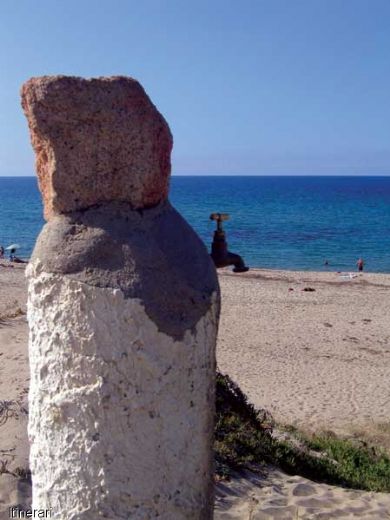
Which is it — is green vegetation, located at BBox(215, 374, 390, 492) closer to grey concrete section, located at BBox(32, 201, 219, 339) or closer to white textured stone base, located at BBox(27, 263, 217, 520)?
white textured stone base, located at BBox(27, 263, 217, 520)

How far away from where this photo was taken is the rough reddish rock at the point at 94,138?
2.65m

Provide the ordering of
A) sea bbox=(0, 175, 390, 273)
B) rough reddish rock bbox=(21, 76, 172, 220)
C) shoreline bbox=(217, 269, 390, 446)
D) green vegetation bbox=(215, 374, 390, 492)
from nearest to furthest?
rough reddish rock bbox=(21, 76, 172, 220) < green vegetation bbox=(215, 374, 390, 492) < shoreline bbox=(217, 269, 390, 446) < sea bbox=(0, 175, 390, 273)

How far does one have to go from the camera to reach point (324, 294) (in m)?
22.4

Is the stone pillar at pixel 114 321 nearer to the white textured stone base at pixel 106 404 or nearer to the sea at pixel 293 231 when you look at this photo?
the white textured stone base at pixel 106 404

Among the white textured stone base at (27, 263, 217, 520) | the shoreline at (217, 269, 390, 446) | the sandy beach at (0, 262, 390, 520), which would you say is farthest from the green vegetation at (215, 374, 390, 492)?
the white textured stone base at (27, 263, 217, 520)

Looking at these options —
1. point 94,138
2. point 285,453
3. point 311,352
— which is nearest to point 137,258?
point 94,138

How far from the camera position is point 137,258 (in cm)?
260

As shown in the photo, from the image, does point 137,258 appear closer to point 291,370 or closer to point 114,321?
point 114,321

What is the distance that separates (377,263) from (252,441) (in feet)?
110

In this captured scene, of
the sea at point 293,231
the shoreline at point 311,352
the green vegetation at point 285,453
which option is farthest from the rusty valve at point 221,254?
the sea at point 293,231

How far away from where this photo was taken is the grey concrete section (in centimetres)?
257

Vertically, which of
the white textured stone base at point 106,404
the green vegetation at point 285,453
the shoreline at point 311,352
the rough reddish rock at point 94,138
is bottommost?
the shoreline at point 311,352

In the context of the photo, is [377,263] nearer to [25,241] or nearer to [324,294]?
[324,294]

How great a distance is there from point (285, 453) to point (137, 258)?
4.93m
